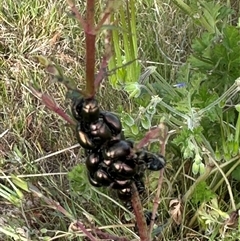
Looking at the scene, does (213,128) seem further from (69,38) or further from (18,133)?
(69,38)

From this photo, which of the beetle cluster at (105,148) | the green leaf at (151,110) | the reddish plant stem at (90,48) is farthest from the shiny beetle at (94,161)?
the green leaf at (151,110)

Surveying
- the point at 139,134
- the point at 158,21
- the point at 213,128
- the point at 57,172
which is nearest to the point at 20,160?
the point at 57,172

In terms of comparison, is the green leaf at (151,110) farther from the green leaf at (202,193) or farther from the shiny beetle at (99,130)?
the shiny beetle at (99,130)

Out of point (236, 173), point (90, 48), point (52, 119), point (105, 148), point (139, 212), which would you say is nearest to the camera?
point (90, 48)

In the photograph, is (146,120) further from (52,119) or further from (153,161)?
(52,119)

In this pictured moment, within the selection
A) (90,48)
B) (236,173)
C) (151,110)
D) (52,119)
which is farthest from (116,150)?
(52,119)

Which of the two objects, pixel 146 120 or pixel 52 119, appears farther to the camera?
pixel 52 119

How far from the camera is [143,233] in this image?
112 centimetres

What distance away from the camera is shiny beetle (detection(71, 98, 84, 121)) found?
2.96 ft

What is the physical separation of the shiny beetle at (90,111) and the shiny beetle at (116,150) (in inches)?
2.0

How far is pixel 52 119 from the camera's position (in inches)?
69.9

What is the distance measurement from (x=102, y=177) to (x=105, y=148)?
0.17 ft

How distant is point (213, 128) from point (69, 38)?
2.54 ft

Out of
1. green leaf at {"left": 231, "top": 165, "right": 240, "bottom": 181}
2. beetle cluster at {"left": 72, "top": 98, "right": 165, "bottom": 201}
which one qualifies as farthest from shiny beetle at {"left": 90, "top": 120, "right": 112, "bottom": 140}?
green leaf at {"left": 231, "top": 165, "right": 240, "bottom": 181}
